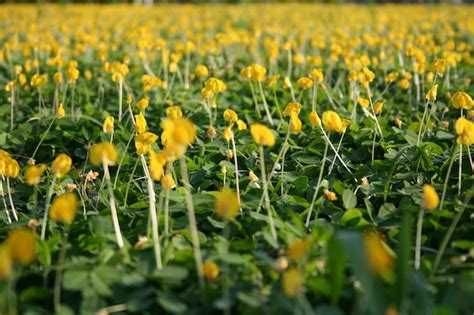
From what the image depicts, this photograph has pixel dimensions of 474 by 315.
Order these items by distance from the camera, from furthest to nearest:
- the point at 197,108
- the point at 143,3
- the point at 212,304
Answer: the point at 143,3
the point at 197,108
the point at 212,304

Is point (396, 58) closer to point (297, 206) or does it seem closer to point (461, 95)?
point (461, 95)

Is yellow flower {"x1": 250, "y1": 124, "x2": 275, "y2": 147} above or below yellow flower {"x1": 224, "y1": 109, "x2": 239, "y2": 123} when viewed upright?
above

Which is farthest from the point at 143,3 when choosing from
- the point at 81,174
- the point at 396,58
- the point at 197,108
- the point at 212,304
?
the point at 212,304

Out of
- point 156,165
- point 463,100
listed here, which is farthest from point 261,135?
point 463,100

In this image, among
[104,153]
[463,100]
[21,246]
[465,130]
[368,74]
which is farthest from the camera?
[368,74]

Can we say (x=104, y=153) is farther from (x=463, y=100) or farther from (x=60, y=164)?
(x=463, y=100)

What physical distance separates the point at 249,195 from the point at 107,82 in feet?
7.27

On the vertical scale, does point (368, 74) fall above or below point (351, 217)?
above

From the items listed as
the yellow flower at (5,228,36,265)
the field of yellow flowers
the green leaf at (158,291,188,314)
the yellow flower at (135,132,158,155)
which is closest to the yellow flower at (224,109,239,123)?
the field of yellow flowers

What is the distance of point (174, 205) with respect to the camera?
183 cm

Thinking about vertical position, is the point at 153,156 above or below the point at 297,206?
above

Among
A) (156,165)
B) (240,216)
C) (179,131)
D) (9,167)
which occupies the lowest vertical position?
(240,216)

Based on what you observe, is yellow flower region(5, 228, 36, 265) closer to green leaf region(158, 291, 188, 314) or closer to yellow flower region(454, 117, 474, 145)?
green leaf region(158, 291, 188, 314)

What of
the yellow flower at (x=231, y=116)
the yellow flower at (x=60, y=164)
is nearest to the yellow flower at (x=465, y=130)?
the yellow flower at (x=231, y=116)
